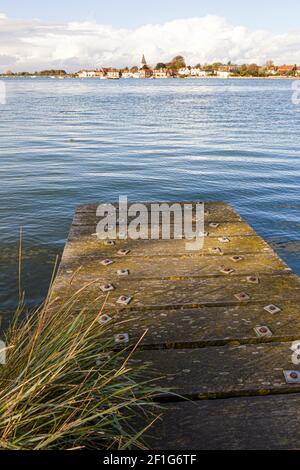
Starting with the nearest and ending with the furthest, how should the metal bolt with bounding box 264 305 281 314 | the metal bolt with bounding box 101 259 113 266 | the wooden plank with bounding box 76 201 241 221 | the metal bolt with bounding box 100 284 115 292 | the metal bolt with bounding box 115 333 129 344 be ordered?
the metal bolt with bounding box 115 333 129 344 → the metal bolt with bounding box 264 305 281 314 → the metal bolt with bounding box 100 284 115 292 → the metal bolt with bounding box 101 259 113 266 → the wooden plank with bounding box 76 201 241 221

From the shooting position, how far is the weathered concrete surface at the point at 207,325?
267 cm

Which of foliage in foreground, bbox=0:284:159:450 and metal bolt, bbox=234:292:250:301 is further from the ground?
foliage in foreground, bbox=0:284:159:450

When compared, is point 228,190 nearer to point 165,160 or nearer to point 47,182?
point 165,160

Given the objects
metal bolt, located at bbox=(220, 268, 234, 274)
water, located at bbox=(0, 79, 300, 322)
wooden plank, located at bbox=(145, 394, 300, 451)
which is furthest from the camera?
water, located at bbox=(0, 79, 300, 322)

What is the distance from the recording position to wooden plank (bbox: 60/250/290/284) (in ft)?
16.8

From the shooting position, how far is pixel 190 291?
458cm

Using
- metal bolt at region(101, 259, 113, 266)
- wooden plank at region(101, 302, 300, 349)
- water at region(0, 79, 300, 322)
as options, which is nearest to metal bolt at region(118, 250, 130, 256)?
metal bolt at region(101, 259, 113, 266)

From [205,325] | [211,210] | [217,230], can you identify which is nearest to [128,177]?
[211,210]

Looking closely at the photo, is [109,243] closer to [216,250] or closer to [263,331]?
[216,250]

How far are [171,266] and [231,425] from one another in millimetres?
2871

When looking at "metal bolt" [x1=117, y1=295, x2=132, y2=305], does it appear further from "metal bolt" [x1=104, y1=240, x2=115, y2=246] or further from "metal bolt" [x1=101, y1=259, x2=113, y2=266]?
"metal bolt" [x1=104, y1=240, x2=115, y2=246]

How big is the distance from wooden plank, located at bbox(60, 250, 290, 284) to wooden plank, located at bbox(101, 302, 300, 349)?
3.10ft

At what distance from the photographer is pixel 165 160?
62.8 ft
